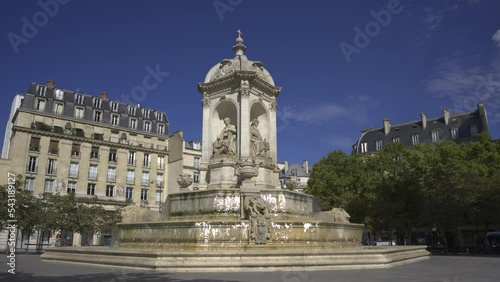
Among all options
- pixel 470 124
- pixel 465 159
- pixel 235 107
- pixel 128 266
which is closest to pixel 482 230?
pixel 465 159

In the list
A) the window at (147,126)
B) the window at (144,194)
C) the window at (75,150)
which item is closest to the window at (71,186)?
the window at (75,150)

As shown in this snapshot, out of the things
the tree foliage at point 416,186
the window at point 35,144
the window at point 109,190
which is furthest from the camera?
the window at point 109,190

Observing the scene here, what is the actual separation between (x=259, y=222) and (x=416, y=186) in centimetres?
3074

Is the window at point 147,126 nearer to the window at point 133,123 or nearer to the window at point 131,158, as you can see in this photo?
the window at point 133,123

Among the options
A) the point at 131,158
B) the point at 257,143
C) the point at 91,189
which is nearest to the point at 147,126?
the point at 131,158

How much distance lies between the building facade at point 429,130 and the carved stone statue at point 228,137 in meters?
46.3

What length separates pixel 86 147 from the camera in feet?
182

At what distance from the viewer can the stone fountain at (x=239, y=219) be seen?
1160 cm

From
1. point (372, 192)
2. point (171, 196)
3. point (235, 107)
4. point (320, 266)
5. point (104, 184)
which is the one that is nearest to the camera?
point (320, 266)

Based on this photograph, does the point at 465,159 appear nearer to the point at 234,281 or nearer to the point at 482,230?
the point at 482,230

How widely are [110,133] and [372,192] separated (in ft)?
129

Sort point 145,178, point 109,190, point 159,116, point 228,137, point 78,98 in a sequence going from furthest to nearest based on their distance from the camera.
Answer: point 159,116, point 145,178, point 78,98, point 109,190, point 228,137

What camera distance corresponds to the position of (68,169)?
53312 mm

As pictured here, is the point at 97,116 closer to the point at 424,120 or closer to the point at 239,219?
the point at 239,219
